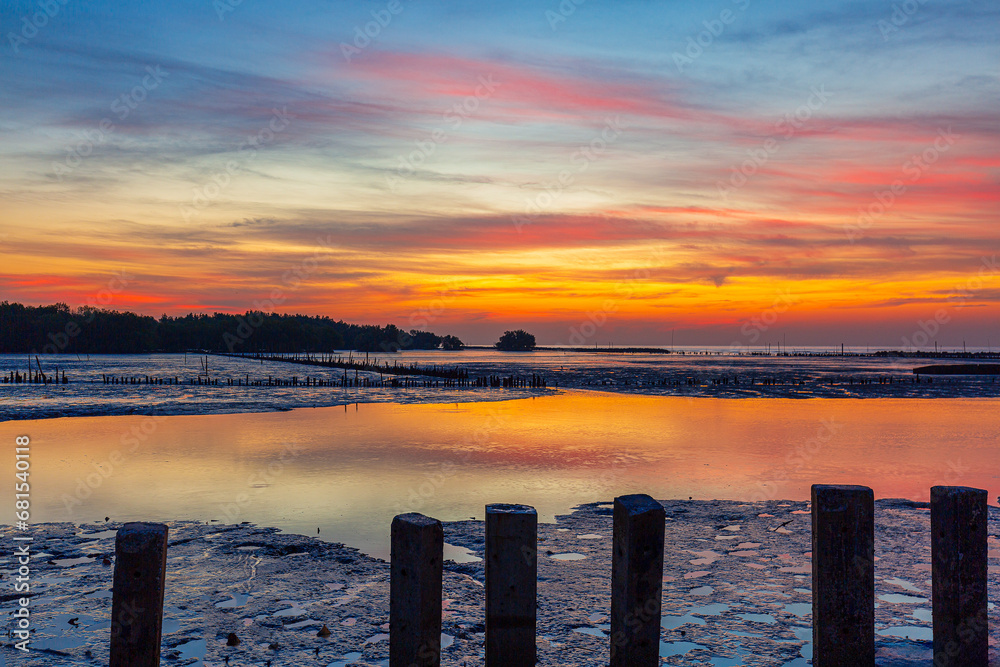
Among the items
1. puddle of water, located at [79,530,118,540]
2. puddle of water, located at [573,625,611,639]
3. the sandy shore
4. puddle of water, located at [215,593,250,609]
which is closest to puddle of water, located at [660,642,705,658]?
the sandy shore

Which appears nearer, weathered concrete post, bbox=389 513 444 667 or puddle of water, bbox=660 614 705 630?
weathered concrete post, bbox=389 513 444 667

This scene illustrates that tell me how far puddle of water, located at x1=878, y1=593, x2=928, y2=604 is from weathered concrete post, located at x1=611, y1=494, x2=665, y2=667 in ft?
13.4

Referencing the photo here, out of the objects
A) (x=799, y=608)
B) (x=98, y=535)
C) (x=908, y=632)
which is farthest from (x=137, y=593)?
(x=98, y=535)

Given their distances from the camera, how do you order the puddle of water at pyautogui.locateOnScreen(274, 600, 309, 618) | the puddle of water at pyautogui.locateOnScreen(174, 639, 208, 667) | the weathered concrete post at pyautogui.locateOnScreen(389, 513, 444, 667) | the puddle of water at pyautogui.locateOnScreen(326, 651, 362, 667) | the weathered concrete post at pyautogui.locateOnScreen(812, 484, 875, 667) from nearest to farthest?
the weathered concrete post at pyautogui.locateOnScreen(389, 513, 444, 667), the weathered concrete post at pyautogui.locateOnScreen(812, 484, 875, 667), the puddle of water at pyautogui.locateOnScreen(326, 651, 362, 667), the puddle of water at pyautogui.locateOnScreen(174, 639, 208, 667), the puddle of water at pyautogui.locateOnScreen(274, 600, 309, 618)

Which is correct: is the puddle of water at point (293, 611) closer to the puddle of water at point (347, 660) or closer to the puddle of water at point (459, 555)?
the puddle of water at point (347, 660)

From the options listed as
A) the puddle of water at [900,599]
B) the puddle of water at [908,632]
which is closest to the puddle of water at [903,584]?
the puddle of water at [900,599]

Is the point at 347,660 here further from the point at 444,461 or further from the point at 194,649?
the point at 444,461

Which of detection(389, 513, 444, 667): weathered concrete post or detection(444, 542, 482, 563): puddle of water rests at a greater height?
detection(389, 513, 444, 667): weathered concrete post

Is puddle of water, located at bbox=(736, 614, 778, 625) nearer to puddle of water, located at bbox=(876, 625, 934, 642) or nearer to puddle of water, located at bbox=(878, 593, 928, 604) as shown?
puddle of water, located at bbox=(876, 625, 934, 642)

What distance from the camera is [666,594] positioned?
743 cm

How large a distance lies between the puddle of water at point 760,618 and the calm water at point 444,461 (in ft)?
14.8

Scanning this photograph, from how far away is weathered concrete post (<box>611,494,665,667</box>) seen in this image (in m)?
4.32

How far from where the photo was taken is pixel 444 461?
55.1 ft

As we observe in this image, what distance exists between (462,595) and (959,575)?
454 centimetres
